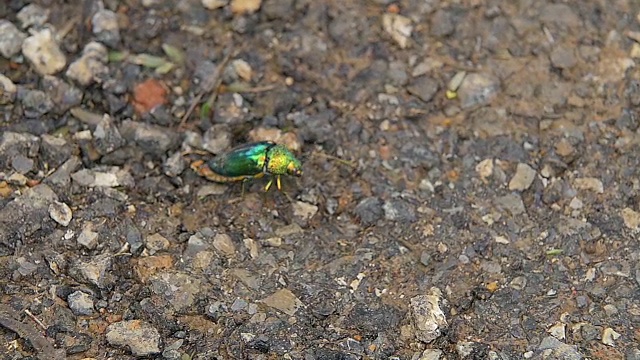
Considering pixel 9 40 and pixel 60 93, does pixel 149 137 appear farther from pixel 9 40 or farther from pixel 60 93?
pixel 9 40

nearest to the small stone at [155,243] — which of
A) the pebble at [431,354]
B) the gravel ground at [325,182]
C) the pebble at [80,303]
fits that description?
the gravel ground at [325,182]

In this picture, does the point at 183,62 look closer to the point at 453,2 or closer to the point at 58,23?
the point at 58,23

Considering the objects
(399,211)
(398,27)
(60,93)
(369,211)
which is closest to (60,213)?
(60,93)

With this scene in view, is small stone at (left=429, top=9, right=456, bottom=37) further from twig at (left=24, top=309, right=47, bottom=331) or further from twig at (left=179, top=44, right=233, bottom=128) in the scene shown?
twig at (left=24, top=309, right=47, bottom=331)

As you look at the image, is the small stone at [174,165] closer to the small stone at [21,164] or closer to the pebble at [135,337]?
the small stone at [21,164]

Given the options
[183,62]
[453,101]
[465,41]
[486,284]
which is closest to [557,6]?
[465,41]

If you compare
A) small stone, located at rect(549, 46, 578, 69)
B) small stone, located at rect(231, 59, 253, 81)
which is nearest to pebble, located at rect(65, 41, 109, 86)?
small stone, located at rect(231, 59, 253, 81)
